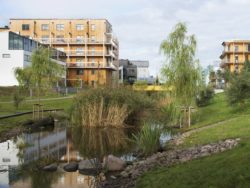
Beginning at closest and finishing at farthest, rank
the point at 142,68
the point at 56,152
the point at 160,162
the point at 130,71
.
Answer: the point at 160,162 → the point at 56,152 → the point at 130,71 → the point at 142,68

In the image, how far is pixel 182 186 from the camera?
9.81 meters

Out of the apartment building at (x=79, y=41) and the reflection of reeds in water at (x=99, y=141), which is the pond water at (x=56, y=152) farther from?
the apartment building at (x=79, y=41)

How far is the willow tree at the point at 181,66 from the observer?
91.0ft

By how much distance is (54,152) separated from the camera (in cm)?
2023

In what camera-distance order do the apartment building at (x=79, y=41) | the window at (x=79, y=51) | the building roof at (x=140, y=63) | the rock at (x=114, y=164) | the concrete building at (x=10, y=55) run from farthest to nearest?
the building roof at (x=140, y=63), the window at (x=79, y=51), the apartment building at (x=79, y=41), the concrete building at (x=10, y=55), the rock at (x=114, y=164)

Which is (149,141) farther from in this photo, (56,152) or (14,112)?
(14,112)

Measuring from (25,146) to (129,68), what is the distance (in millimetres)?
132715

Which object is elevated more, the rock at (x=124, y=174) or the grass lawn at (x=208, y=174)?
the grass lawn at (x=208, y=174)

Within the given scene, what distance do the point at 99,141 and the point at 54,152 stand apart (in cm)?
421

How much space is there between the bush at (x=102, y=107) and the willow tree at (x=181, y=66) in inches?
178

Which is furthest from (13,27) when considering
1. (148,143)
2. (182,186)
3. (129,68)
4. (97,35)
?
(182,186)

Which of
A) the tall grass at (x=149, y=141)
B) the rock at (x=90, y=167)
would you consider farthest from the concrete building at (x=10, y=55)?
the rock at (x=90, y=167)

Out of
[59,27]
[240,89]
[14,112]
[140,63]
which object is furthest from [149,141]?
[140,63]

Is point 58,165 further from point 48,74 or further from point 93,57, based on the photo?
point 93,57
